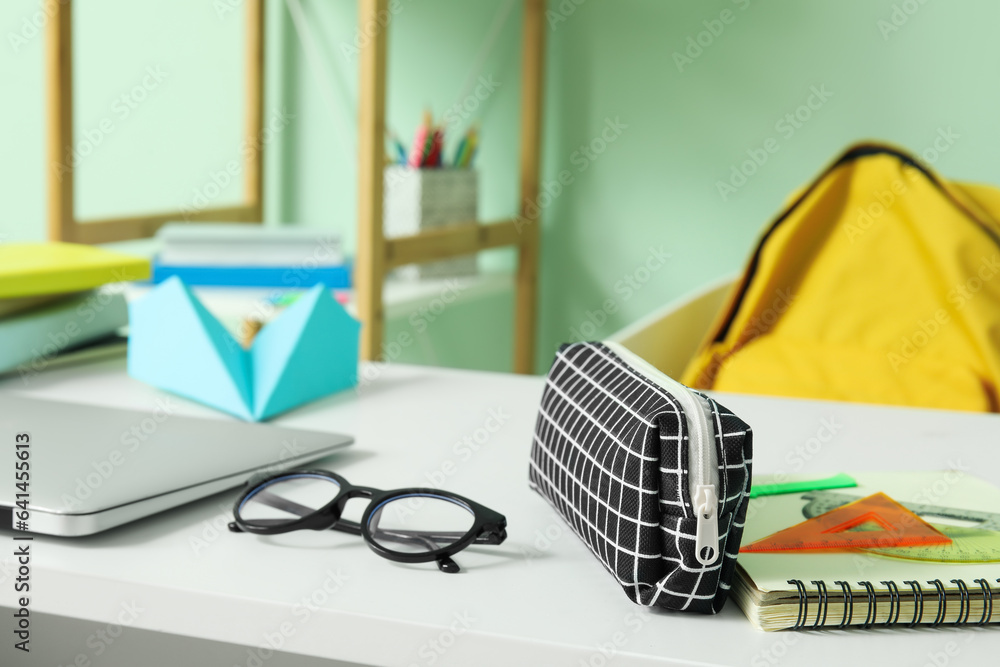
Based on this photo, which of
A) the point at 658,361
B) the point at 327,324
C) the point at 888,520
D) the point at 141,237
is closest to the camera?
the point at 888,520

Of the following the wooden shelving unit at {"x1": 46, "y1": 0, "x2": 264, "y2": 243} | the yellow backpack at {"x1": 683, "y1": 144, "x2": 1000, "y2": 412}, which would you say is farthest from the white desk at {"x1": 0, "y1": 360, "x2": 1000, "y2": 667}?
the wooden shelving unit at {"x1": 46, "y1": 0, "x2": 264, "y2": 243}

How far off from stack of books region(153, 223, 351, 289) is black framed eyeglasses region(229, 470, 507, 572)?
97 cm

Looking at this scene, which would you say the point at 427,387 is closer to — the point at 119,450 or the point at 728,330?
the point at 119,450

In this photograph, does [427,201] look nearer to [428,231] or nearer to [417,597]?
[428,231]

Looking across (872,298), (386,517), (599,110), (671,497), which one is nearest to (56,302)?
(386,517)

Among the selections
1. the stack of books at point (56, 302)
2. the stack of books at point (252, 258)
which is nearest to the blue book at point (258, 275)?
the stack of books at point (252, 258)

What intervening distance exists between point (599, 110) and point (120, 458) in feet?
5.08

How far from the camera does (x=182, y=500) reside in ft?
1.62

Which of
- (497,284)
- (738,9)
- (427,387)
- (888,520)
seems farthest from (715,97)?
(888,520)

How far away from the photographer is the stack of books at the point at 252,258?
4.83 feet

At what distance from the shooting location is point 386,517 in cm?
50

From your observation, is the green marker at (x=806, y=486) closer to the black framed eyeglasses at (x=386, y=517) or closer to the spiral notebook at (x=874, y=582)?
the spiral notebook at (x=874, y=582)

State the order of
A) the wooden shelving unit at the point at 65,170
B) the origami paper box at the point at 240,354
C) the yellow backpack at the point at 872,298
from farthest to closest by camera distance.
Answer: the wooden shelving unit at the point at 65,170 < the yellow backpack at the point at 872,298 < the origami paper box at the point at 240,354

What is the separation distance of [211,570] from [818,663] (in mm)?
256
